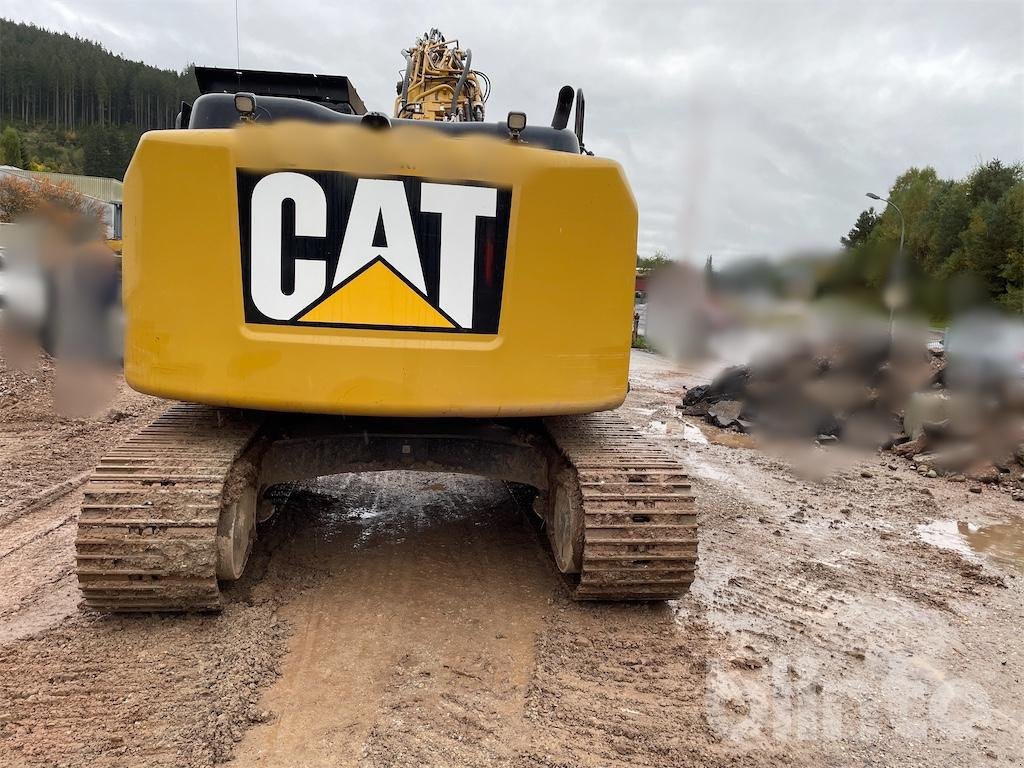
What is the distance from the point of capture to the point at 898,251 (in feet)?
24.8

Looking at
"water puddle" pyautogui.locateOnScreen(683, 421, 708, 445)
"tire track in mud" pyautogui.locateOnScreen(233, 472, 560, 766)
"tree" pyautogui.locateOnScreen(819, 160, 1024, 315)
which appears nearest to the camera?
"tire track in mud" pyautogui.locateOnScreen(233, 472, 560, 766)

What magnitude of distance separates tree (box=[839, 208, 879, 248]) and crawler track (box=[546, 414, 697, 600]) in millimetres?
5602

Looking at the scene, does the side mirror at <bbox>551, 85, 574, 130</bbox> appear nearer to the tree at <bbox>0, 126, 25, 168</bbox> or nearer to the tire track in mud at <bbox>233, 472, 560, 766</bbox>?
the tire track in mud at <bbox>233, 472, 560, 766</bbox>

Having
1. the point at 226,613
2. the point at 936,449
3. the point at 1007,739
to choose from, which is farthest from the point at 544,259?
the point at 936,449

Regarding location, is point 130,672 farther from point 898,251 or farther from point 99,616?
point 898,251

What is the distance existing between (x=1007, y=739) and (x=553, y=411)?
2.03m

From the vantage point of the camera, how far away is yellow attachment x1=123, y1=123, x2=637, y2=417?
2904 millimetres

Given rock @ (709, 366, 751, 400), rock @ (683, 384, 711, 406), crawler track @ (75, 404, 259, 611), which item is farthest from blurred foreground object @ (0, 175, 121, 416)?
rock @ (709, 366, 751, 400)

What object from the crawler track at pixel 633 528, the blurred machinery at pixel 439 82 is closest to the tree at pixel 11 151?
the blurred machinery at pixel 439 82

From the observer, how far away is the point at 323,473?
3.77m

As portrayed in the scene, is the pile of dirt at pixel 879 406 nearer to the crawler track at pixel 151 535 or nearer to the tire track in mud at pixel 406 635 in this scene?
the tire track in mud at pixel 406 635

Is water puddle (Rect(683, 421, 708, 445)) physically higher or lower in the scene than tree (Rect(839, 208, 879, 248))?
lower

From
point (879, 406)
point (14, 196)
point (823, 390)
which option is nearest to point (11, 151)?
point (14, 196)

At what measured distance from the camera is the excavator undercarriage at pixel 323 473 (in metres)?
2.87
